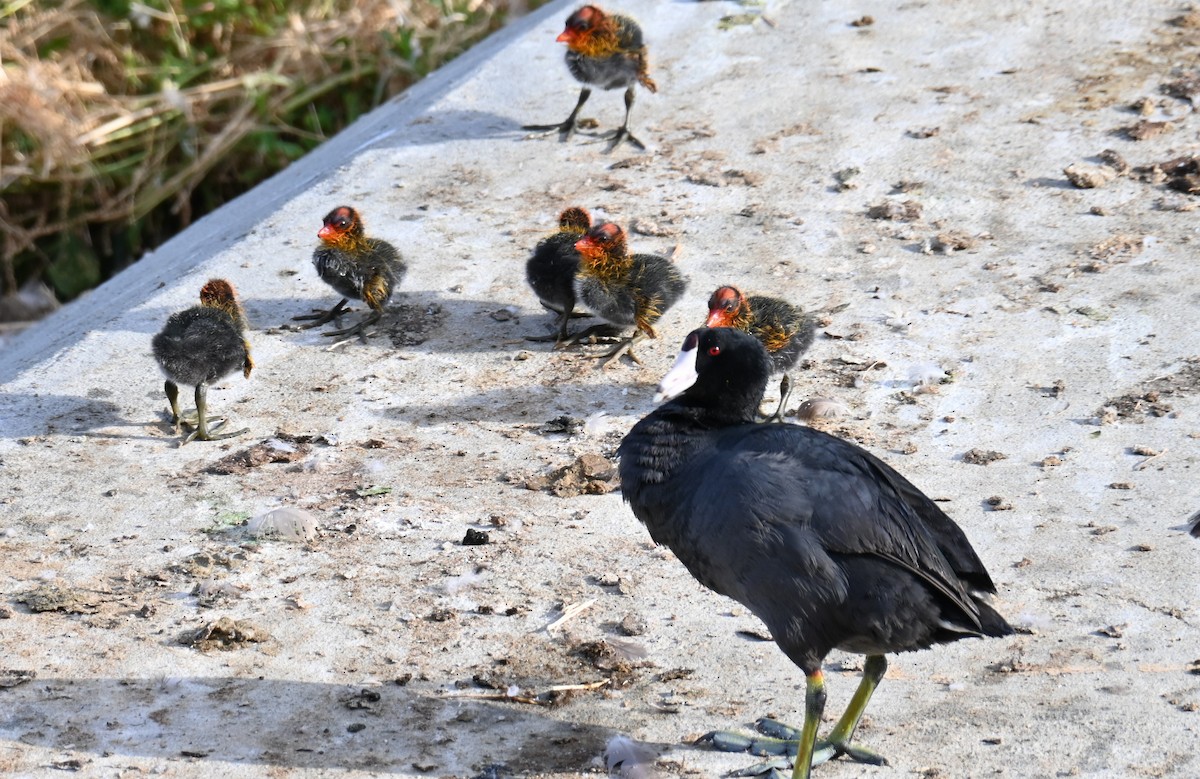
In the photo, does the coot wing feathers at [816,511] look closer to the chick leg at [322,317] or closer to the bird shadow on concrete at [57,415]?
the bird shadow on concrete at [57,415]

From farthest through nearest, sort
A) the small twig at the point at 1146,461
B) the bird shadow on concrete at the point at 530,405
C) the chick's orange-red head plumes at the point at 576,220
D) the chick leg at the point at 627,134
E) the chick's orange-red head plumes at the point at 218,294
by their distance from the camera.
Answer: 1. the chick leg at the point at 627,134
2. the chick's orange-red head plumes at the point at 576,220
3. the chick's orange-red head plumes at the point at 218,294
4. the bird shadow on concrete at the point at 530,405
5. the small twig at the point at 1146,461

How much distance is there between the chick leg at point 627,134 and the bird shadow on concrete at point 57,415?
9.62 ft

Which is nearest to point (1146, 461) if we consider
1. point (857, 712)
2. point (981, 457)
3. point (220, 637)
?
point (981, 457)

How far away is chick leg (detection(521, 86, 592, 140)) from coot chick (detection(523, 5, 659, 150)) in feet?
0.34

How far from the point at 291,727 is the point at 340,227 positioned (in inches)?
110

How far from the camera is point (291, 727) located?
12.0 feet

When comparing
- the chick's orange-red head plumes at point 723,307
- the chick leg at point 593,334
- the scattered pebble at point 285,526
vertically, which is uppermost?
the chick's orange-red head plumes at point 723,307

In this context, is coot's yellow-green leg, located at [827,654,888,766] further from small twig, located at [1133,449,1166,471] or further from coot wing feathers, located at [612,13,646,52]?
coot wing feathers, located at [612,13,646,52]

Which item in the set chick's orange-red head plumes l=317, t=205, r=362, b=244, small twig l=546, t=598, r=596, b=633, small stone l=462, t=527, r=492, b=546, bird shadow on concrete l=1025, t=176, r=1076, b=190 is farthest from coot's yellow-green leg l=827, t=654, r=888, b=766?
bird shadow on concrete l=1025, t=176, r=1076, b=190

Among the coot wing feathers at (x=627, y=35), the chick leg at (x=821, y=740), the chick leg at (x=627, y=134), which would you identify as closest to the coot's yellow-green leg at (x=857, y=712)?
the chick leg at (x=821, y=740)

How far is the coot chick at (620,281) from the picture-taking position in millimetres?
5609

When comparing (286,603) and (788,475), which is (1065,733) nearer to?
(788,475)

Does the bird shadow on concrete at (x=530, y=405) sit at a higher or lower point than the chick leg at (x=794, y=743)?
higher

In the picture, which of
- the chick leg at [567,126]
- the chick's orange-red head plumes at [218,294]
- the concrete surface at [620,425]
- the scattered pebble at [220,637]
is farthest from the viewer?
the chick leg at [567,126]
